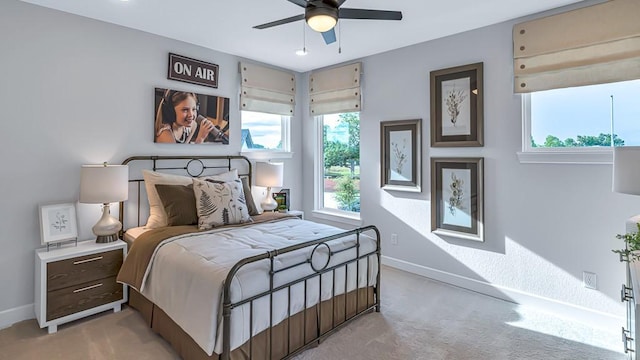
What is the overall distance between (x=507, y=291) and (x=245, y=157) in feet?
10.9

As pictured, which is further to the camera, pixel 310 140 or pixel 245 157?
pixel 310 140

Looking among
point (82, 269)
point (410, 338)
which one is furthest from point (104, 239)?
point (410, 338)

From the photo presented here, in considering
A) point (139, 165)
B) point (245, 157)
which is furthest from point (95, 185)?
point (245, 157)

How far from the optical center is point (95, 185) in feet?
9.13

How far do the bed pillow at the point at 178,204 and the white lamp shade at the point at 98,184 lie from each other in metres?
0.37

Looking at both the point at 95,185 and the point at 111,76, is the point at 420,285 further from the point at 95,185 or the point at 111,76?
the point at 111,76

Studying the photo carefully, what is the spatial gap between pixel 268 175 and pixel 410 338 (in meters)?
2.48

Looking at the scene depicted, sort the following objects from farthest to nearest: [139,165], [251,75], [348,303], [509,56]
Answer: [251,75] → [139,165] → [509,56] → [348,303]

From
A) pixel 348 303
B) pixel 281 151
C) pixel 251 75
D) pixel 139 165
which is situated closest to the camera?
pixel 348 303

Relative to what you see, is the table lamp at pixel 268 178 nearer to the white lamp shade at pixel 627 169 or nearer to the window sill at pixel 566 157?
the window sill at pixel 566 157

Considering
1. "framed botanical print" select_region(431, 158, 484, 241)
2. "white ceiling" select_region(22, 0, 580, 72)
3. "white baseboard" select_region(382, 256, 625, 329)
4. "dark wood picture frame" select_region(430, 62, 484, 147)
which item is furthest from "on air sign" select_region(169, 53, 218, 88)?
"white baseboard" select_region(382, 256, 625, 329)

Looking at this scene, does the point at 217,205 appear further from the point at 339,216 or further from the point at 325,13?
the point at 339,216

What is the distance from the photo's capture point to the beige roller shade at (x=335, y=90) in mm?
4320

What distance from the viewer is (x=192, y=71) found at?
12.3ft
